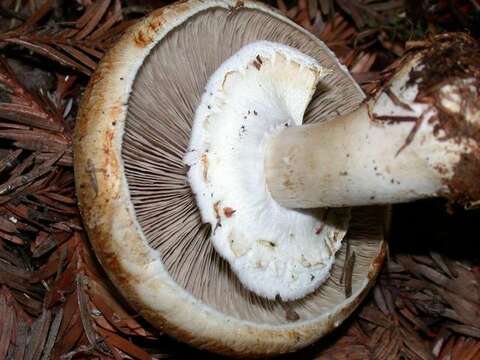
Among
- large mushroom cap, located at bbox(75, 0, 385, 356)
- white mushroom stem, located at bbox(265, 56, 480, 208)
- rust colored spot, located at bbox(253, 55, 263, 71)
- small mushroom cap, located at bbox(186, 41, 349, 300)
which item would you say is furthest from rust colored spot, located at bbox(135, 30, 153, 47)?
white mushroom stem, located at bbox(265, 56, 480, 208)

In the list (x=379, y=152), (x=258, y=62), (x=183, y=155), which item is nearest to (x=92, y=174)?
(x=183, y=155)

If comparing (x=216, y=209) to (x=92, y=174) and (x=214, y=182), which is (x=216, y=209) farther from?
(x=92, y=174)

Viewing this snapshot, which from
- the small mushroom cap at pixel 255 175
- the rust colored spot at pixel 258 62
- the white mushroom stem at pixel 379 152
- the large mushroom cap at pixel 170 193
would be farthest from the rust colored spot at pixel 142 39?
the white mushroom stem at pixel 379 152

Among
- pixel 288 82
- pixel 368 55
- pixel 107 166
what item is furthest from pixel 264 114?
pixel 368 55

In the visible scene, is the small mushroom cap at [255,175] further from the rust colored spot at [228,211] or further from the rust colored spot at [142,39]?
the rust colored spot at [142,39]

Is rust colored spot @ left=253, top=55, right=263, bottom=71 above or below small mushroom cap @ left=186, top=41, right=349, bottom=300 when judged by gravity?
above

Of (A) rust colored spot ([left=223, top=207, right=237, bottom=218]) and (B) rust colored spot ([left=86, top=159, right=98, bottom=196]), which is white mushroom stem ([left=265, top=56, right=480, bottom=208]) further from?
(B) rust colored spot ([left=86, top=159, right=98, bottom=196])

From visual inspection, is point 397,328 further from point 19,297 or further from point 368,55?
point 19,297
